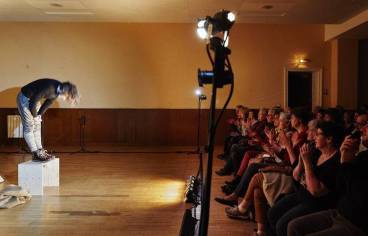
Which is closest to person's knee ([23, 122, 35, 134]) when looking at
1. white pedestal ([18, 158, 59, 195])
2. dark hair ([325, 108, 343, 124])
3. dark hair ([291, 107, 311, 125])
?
white pedestal ([18, 158, 59, 195])

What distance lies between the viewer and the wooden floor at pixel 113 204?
3.42 m

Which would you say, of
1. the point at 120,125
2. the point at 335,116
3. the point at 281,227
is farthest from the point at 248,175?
the point at 120,125

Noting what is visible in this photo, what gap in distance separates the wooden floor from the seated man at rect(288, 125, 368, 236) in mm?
1059

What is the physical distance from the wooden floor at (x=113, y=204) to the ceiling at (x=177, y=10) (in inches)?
106

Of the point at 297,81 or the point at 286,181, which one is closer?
the point at 286,181

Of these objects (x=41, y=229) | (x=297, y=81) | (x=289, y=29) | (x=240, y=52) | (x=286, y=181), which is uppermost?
(x=289, y=29)

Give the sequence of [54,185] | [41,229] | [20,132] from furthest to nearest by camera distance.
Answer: [20,132] → [54,185] → [41,229]

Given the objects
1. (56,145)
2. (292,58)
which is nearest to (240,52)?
(292,58)

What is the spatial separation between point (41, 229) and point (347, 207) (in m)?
2.56

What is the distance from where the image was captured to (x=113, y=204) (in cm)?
417

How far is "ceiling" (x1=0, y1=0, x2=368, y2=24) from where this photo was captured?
6.24 m

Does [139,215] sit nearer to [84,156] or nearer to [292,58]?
[84,156]

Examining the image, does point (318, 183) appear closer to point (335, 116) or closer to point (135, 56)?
point (335, 116)

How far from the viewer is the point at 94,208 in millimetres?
4016
